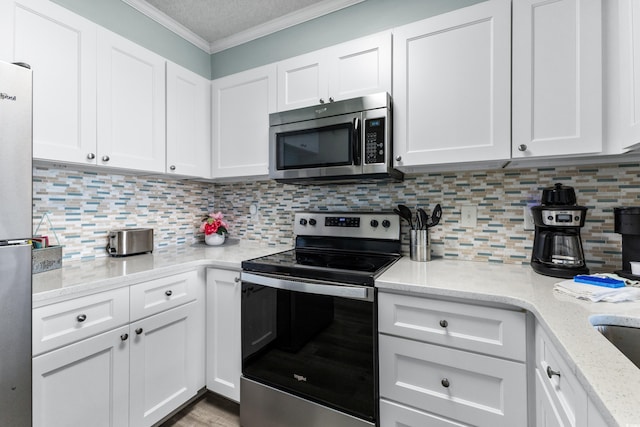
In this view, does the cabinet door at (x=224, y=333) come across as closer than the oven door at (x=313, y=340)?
No

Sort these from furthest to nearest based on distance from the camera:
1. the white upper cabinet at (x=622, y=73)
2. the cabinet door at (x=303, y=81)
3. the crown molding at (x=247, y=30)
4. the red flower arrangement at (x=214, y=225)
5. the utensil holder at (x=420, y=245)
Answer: the red flower arrangement at (x=214, y=225)
the crown molding at (x=247, y=30)
the cabinet door at (x=303, y=81)
the utensil holder at (x=420, y=245)
the white upper cabinet at (x=622, y=73)

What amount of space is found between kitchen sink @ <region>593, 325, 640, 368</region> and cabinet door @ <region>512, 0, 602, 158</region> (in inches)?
28.2

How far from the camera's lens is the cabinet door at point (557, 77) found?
117cm

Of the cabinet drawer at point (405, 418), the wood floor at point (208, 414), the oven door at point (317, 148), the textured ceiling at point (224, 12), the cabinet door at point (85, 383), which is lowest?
the wood floor at point (208, 414)

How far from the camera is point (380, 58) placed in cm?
154

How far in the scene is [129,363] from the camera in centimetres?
138

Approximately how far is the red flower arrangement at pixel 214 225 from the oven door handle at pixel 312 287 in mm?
832

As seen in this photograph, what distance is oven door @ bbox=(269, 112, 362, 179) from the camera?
1.55 meters

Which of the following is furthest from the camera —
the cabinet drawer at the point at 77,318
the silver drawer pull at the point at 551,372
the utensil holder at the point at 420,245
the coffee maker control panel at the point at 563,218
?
the utensil holder at the point at 420,245

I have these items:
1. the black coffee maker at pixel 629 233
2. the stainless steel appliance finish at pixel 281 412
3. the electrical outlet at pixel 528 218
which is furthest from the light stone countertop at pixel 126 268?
the black coffee maker at pixel 629 233

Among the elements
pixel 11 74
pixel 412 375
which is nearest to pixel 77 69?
pixel 11 74

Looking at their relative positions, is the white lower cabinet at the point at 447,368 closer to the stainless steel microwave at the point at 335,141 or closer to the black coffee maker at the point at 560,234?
the black coffee maker at the point at 560,234

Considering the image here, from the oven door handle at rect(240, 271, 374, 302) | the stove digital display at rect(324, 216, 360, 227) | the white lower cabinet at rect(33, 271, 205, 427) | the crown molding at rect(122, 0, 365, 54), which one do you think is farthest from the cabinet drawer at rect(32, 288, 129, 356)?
the crown molding at rect(122, 0, 365, 54)

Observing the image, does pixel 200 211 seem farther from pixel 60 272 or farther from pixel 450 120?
pixel 450 120
